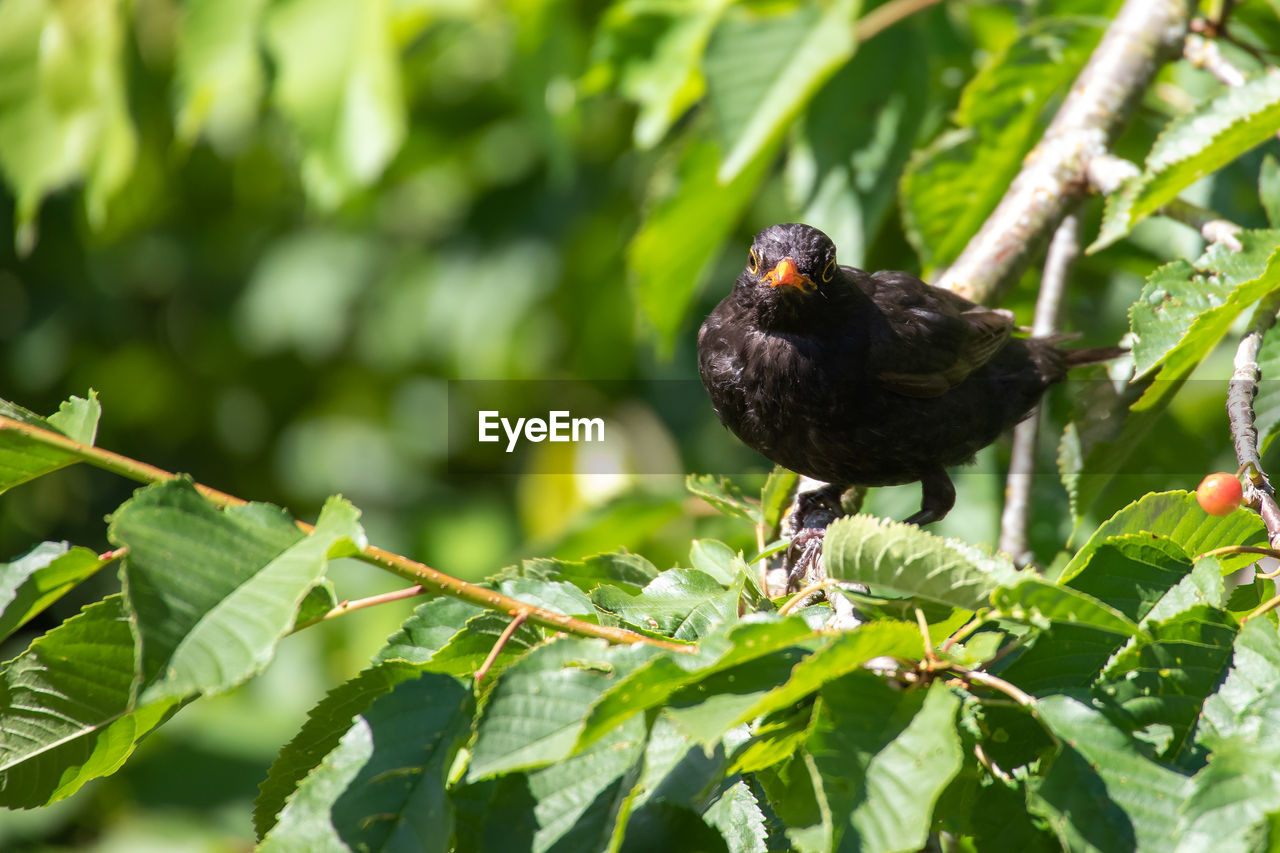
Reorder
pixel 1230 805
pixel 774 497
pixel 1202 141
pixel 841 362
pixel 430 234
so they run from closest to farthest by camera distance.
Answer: pixel 1230 805 → pixel 1202 141 → pixel 774 497 → pixel 841 362 → pixel 430 234

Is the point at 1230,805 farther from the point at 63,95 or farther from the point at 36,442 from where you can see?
the point at 63,95

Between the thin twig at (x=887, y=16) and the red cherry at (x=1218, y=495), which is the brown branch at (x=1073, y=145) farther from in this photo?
→ the red cherry at (x=1218, y=495)

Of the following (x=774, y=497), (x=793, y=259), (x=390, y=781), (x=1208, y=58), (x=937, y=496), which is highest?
(x=1208, y=58)

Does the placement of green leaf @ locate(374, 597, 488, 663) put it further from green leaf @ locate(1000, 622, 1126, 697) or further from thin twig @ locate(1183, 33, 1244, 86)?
thin twig @ locate(1183, 33, 1244, 86)

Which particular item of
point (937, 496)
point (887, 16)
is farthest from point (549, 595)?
point (887, 16)

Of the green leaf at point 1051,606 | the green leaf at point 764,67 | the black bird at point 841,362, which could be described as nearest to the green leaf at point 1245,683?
the green leaf at point 1051,606

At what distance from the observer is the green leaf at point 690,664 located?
133 centimetres

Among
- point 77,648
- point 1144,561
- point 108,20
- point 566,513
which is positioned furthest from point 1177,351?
point 566,513

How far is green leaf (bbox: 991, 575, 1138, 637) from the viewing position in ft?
4.37

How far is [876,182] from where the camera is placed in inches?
144

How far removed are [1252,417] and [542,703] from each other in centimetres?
150

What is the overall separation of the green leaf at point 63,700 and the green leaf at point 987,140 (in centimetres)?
264

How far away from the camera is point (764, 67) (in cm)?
318

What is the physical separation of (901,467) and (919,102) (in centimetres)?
127
